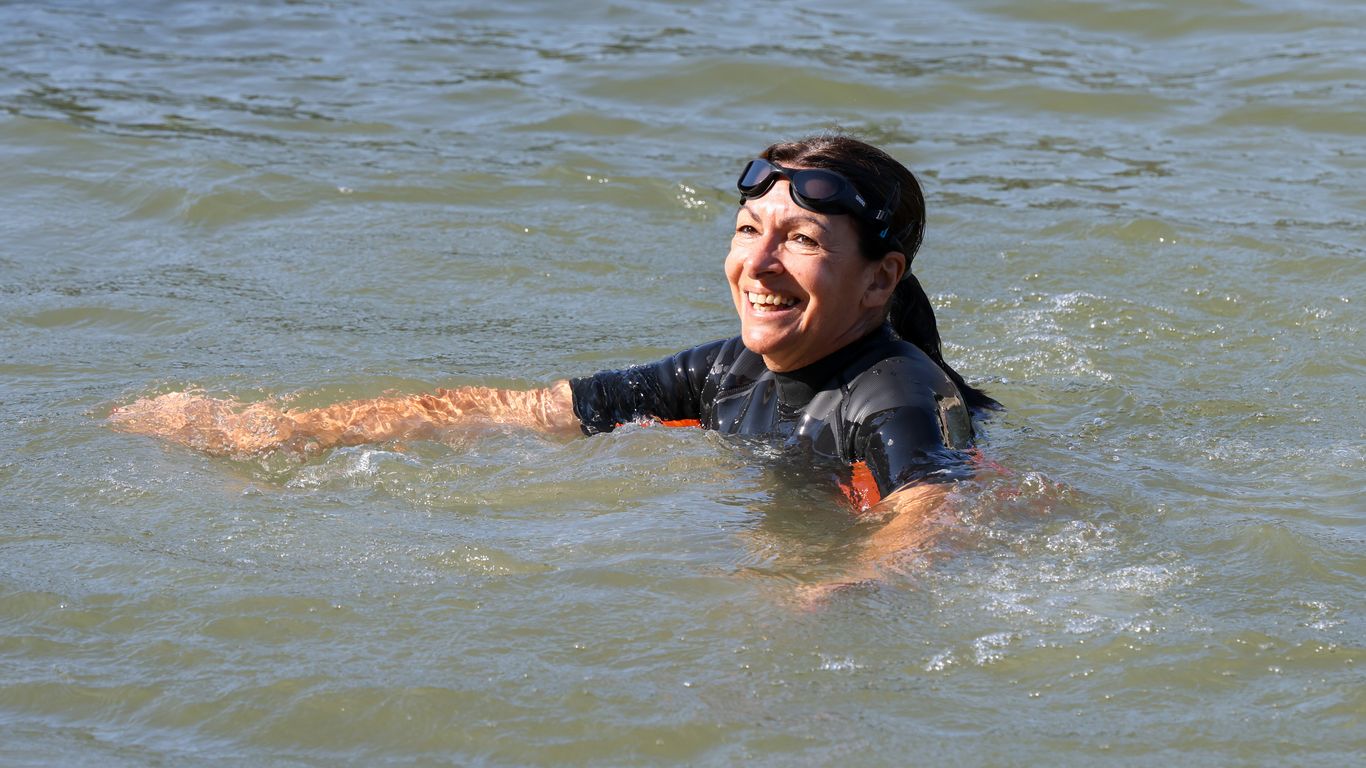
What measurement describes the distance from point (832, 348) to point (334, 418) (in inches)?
64.6

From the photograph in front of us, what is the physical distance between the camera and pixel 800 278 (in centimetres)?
481

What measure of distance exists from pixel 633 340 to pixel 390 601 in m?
3.07

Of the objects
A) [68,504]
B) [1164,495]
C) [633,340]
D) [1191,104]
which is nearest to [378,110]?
[633,340]

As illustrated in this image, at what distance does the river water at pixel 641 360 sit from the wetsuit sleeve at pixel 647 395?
0.42ft

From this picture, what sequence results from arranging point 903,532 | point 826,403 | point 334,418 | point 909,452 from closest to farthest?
point 903,532 → point 909,452 → point 826,403 → point 334,418

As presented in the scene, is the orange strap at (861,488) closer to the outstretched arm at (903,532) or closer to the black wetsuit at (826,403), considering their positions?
the black wetsuit at (826,403)

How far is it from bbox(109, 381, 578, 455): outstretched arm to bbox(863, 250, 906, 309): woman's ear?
1126mm

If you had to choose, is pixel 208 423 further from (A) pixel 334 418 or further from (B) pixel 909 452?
(B) pixel 909 452

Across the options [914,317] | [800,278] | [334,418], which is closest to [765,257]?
[800,278]

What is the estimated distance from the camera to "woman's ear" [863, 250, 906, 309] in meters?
4.90

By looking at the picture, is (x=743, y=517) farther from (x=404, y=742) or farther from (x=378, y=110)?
(x=378, y=110)

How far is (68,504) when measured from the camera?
4840mm

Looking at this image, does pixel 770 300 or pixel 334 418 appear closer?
pixel 770 300

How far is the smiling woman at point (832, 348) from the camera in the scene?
15.2 ft
